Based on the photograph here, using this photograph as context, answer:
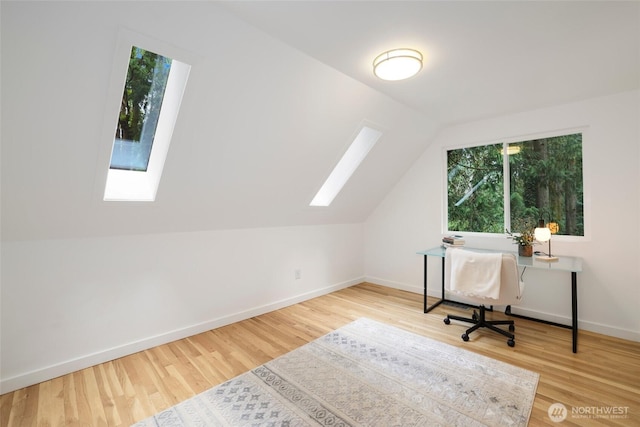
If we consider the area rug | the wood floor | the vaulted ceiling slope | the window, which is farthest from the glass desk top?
the vaulted ceiling slope

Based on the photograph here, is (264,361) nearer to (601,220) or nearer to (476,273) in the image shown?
(476,273)

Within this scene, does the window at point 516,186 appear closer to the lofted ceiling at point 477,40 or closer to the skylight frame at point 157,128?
the lofted ceiling at point 477,40

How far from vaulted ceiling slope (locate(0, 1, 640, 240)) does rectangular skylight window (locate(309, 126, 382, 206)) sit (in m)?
0.29

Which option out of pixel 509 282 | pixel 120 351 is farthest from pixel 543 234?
pixel 120 351

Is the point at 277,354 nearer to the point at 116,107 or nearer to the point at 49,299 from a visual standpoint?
the point at 49,299

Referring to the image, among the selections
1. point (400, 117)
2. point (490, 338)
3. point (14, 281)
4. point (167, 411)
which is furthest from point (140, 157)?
point (490, 338)

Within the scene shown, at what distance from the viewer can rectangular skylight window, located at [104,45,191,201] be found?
78.5 inches

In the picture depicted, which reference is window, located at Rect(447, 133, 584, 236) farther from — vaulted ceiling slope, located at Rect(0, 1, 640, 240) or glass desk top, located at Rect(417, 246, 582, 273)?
vaulted ceiling slope, located at Rect(0, 1, 640, 240)

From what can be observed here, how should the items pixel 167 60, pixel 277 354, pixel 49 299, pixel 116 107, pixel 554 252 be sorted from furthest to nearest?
pixel 554 252 → pixel 277 354 → pixel 49 299 → pixel 167 60 → pixel 116 107

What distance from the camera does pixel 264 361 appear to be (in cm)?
244

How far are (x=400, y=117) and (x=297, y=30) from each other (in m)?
1.78

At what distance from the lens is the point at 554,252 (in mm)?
3219

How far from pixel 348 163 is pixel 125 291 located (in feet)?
9.01

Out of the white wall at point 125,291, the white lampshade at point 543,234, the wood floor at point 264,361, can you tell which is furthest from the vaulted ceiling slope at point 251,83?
the white lampshade at point 543,234
